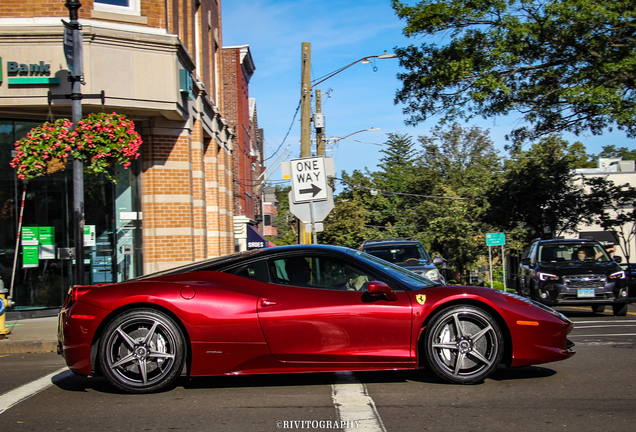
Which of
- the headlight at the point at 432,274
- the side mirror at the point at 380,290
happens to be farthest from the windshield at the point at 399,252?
the side mirror at the point at 380,290

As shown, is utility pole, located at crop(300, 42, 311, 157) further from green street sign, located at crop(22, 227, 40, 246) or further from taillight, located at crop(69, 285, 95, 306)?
taillight, located at crop(69, 285, 95, 306)

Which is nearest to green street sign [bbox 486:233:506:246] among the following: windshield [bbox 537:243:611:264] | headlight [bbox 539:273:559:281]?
windshield [bbox 537:243:611:264]

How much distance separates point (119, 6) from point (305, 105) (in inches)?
264

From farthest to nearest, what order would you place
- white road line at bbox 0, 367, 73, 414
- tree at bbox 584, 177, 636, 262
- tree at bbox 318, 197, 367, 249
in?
tree at bbox 318, 197, 367, 249, tree at bbox 584, 177, 636, 262, white road line at bbox 0, 367, 73, 414

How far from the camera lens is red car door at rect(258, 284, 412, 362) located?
5227 millimetres

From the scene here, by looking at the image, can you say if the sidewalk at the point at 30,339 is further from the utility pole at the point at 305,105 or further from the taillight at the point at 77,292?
the utility pole at the point at 305,105

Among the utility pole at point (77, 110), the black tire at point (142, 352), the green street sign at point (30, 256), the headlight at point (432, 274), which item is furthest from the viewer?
the headlight at point (432, 274)

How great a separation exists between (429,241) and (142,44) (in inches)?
2045

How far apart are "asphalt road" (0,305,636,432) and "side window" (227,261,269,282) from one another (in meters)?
0.96

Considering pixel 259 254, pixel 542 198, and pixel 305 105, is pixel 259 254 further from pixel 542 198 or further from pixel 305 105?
pixel 542 198

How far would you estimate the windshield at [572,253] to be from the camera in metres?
13.5

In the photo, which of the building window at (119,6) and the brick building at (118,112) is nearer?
the brick building at (118,112)

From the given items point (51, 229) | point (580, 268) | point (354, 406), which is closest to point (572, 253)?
point (580, 268)

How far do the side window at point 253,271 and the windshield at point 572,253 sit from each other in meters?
9.59
